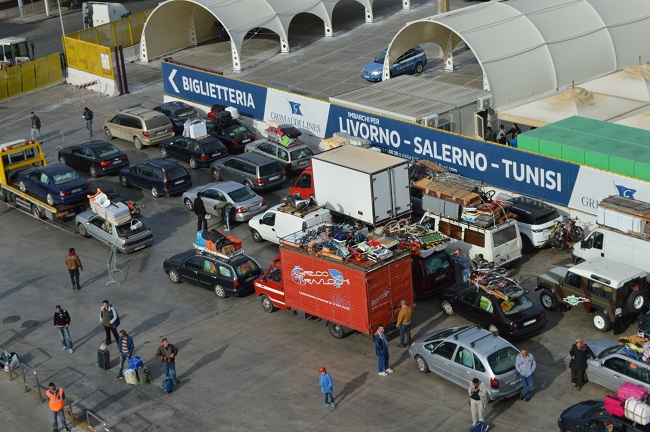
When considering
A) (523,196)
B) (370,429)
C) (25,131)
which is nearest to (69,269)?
(370,429)

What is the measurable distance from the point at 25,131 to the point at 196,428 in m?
30.3

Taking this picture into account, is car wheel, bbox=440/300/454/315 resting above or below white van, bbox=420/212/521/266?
below

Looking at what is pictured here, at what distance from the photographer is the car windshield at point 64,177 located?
3947 cm

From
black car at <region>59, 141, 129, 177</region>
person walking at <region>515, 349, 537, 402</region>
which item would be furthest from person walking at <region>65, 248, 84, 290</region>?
person walking at <region>515, 349, 537, 402</region>

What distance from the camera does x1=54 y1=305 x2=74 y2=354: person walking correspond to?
1165 inches

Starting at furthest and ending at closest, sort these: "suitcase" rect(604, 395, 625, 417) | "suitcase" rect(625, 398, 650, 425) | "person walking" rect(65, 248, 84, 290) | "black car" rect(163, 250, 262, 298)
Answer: "person walking" rect(65, 248, 84, 290) → "black car" rect(163, 250, 262, 298) → "suitcase" rect(604, 395, 625, 417) → "suitcase" rect(625, 398, 650, 425)

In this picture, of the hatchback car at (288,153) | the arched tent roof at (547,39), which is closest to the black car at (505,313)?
the hatchback car at (288,153)

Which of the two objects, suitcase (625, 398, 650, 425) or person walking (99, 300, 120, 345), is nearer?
suitcase (625, 398, 650, 425)

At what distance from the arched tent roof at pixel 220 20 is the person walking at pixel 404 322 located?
30.9 meters

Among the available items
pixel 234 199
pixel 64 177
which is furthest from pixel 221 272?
pixel 64 177

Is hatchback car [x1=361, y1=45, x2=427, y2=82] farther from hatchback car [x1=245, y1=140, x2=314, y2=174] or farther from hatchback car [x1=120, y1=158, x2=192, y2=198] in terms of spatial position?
Result: hatchback car [x1=120, y1=158, x2=192, y2=198]

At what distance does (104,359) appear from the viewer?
2880 centimetres

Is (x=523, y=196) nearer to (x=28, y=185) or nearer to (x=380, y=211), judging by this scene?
(x=380, y=211)

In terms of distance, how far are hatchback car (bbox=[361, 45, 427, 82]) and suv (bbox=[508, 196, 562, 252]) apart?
62.8ft
